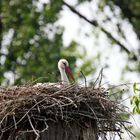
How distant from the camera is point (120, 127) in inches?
291

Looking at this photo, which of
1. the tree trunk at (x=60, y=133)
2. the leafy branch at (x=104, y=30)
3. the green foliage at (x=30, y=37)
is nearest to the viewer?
the tree trunk at (x=60, y=133)

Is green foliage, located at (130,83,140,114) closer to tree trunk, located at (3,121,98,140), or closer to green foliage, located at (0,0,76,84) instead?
tree trunk, located at (3,121,98,140)

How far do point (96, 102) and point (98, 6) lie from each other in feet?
54.1

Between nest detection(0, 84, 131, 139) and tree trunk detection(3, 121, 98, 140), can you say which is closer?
tree trunk detection(3, 121, 98, 140)

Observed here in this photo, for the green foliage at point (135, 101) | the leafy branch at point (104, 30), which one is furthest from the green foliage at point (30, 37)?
the green foliage at point (135, 101)

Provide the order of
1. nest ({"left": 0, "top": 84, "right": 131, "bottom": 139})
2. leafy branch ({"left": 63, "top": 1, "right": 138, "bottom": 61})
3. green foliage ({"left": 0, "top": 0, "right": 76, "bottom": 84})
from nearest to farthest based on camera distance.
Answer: nest ({"left": 0, "top": 84, "right": 131, "bottom": 139})
green foliage ({"left": 0, "top": 0, "right": 76, "bottom": 84})
leafy branch ({"left": 63, "top": 1, "right": 138, "bottom": 61})

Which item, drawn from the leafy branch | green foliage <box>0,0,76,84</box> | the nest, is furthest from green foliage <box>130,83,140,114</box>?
the leafy branch

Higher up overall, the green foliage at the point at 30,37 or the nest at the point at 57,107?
the green foliage at the point at 30,37

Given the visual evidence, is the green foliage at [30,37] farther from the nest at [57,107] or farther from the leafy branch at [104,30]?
the nest at [57,107]

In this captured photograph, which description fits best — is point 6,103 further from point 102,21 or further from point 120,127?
point 102,21

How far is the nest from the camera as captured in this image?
6805 millimetres

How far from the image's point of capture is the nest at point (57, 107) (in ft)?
22.3

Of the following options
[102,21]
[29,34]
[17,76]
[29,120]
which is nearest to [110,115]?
[29,120]

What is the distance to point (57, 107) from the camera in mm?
6941
